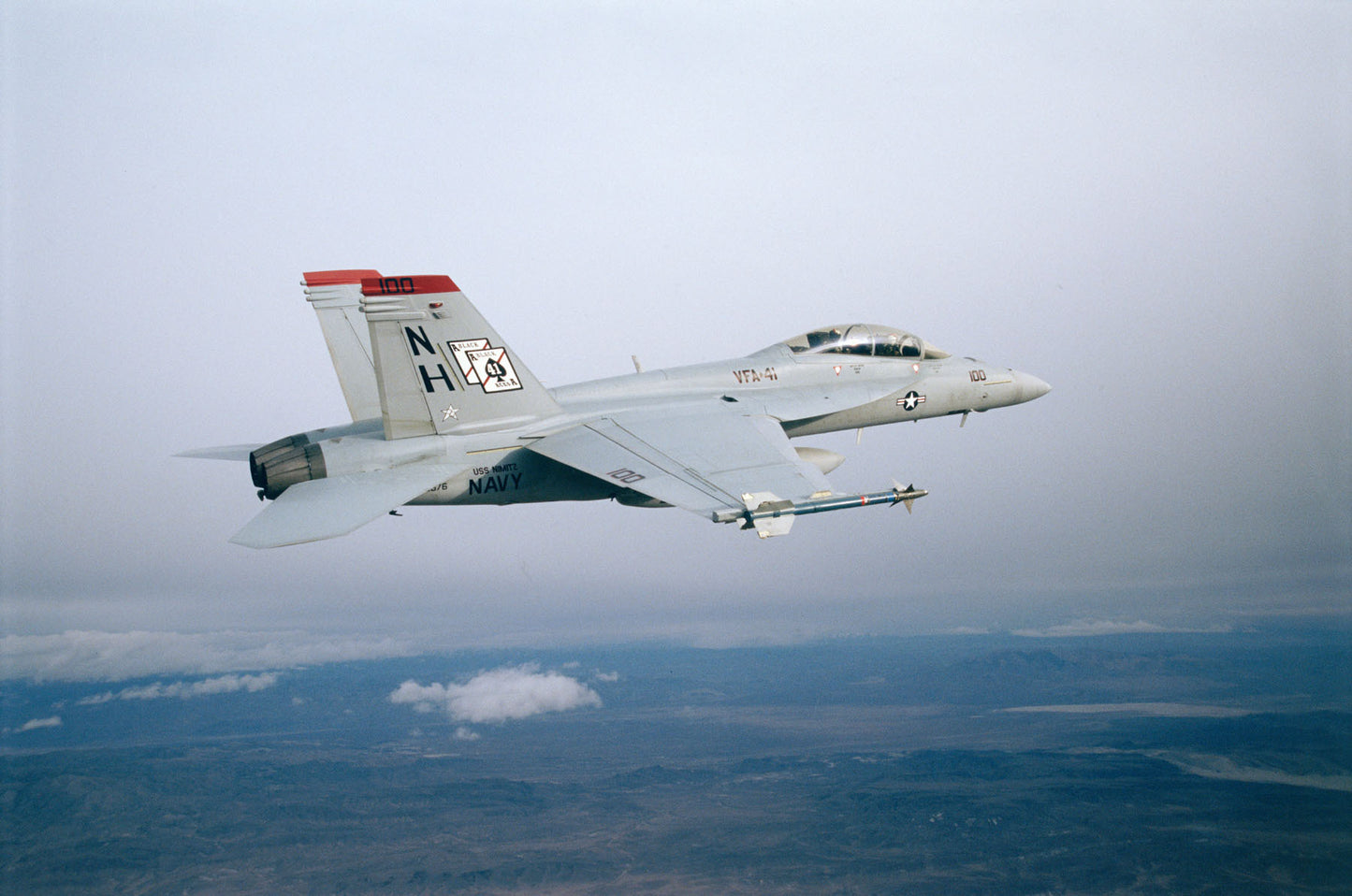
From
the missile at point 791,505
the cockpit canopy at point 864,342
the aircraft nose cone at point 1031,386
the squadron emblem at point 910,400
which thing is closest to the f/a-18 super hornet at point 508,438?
the missile at point 791,505

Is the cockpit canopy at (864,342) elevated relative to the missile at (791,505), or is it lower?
elevated

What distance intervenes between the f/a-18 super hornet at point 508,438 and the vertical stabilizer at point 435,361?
22 millimetres

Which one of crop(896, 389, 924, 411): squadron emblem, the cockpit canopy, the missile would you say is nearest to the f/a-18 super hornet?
the missile

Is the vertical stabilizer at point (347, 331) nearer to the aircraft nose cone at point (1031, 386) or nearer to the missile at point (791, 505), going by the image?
the missile at point (791, 505)

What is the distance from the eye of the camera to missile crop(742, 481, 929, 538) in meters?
14.0

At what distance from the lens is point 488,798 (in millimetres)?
144125

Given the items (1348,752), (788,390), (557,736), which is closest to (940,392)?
(788,390)

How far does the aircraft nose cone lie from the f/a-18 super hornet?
4971 millimetres

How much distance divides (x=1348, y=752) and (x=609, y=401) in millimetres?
154142

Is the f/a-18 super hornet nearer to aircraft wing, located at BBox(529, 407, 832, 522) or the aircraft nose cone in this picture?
aircraft wing, located at BBox(529, 407, 832, 522)

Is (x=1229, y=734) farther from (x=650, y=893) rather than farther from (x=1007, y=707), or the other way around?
(x=650, y=893)

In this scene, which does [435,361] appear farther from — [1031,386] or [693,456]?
[1031,386]

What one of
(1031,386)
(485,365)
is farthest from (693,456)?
(1031,386)

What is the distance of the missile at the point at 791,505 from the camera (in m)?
14.0
